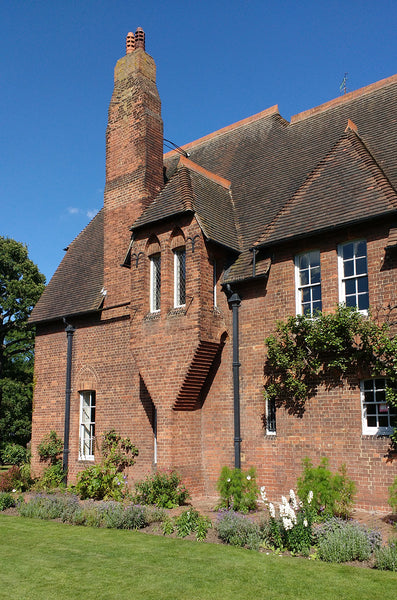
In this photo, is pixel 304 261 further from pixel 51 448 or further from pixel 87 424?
pixel 51 448

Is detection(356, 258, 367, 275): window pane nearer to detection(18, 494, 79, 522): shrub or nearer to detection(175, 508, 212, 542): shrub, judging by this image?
detection(175, 508, 212, 542): shrub

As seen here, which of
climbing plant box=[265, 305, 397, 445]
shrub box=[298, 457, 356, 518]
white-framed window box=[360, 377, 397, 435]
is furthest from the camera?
white-framed window box=[360, 377, 397, 435]

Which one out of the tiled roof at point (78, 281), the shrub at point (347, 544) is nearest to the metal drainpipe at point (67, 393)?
the tiled roof at point (78, 281)

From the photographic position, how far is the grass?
734cm

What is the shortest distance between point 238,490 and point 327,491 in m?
2.37

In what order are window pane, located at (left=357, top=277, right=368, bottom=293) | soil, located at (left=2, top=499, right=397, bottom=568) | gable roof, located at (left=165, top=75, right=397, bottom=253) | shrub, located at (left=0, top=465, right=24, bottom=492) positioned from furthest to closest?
shrub, located at (left=0, top=465, right=24, bottom=492)
gable roof, located at (left=165, top=75, right=397, bottom=253)
window pane, located at (left=357, top=277, right=368, bottom=293)
soil, located at (left=2, top=499, right=397, bottom=568)

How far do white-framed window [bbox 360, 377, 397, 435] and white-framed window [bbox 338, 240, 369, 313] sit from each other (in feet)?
5.53

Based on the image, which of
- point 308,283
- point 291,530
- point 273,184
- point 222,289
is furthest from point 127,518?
point 273,184

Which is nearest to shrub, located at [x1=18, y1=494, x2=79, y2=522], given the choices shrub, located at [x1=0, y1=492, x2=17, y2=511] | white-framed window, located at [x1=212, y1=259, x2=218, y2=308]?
shrub, located at [x1=0, y1=492, x2=17, y2=511]

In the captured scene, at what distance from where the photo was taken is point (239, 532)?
1021 cm

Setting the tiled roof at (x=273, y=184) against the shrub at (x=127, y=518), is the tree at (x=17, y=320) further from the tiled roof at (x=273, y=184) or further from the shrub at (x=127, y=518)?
the shrub at (x=127, y=518)

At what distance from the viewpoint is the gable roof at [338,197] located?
12938mm

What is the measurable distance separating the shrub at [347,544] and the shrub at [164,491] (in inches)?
208

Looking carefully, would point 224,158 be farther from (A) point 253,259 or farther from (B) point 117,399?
(B) point 117,399
